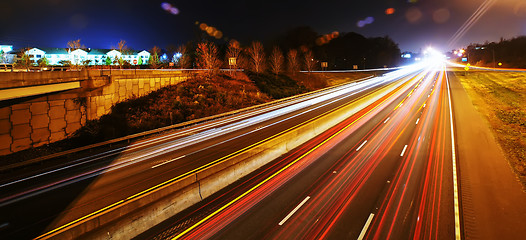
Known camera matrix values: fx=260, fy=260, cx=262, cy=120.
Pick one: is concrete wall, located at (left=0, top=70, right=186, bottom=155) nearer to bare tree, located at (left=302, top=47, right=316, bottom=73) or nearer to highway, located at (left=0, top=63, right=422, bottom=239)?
highway, located at (left=0, top=63, right=422, bottom=239)

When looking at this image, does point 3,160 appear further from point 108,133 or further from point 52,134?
point 108,133

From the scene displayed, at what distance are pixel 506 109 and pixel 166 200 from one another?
42.3 metres

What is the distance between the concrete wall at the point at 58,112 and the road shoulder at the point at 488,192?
25504mm

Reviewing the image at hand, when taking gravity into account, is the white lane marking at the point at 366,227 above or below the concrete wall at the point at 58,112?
below

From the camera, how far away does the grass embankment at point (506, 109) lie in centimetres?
1793

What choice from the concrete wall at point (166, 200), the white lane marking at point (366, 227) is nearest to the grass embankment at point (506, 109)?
the white lane marking at point (366, 227)

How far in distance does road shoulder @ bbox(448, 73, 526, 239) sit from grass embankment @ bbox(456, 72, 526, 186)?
707mm

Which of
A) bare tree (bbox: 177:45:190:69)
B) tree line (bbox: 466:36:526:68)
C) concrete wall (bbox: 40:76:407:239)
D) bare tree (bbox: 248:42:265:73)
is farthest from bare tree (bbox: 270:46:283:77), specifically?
tree line (bbox: 466:36:526:68)

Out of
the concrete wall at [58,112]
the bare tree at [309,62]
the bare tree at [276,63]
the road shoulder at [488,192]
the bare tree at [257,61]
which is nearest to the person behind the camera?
the road shoulder at [488,192]

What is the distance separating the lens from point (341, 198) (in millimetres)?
11477

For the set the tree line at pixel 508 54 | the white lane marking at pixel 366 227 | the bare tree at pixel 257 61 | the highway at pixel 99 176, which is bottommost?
the white lane marking at pixel 366 227

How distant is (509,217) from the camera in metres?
10.0

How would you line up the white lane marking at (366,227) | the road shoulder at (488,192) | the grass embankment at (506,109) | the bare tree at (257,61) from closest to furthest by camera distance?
the white lane marking at (366,227)
the road shoulder at (488,192)
the grass embankment at (506,109)
the bare tree at (257,61)

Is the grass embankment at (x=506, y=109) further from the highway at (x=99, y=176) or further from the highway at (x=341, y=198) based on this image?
the highway at (x=99, y=176)
